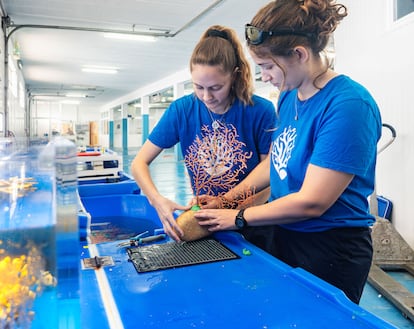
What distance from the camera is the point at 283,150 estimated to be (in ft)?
3.04

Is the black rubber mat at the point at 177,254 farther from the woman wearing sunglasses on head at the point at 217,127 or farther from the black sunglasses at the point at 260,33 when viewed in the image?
the black sunglasses at the point at 260,33

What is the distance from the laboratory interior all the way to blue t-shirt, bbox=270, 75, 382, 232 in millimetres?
35

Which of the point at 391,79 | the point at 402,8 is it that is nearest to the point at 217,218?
the point at 391,79

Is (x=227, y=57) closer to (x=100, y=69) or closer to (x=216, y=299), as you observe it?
(x=216, y=299)

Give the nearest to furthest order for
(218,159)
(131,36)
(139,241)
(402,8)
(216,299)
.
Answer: (216,299) → (139,241) → (218,159) → (402,8) → (131,36)

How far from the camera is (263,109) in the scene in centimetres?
117

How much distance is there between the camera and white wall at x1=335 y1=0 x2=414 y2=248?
259 centimetres

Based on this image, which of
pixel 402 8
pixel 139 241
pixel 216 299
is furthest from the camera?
pixel 402 8

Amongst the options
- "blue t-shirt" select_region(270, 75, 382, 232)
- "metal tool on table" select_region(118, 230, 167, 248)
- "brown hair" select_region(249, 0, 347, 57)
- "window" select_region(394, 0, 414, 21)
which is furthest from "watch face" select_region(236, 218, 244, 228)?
"window" select_region(394, 0, 414, 21)

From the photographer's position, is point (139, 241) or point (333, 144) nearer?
point (333, 144)

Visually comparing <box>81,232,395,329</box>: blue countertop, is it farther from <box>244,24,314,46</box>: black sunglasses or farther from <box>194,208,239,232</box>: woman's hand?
<box>244,24,314,46</box>: black sunglasses

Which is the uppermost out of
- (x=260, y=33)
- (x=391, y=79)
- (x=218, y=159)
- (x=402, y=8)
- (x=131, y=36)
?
(x=131, y=36)

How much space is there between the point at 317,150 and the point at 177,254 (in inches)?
16.4

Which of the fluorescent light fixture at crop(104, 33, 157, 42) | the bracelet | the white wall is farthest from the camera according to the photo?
the fluorescent light fixture at crop(104, 33, 157, 42)
